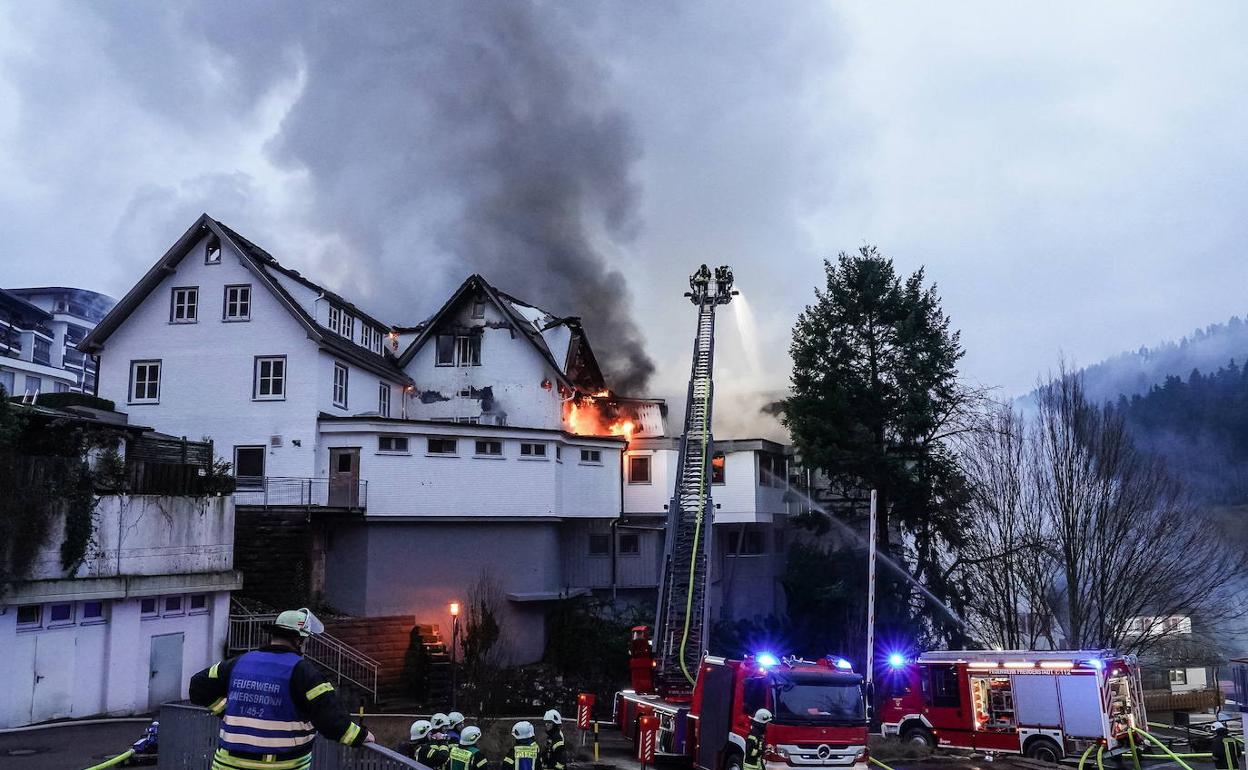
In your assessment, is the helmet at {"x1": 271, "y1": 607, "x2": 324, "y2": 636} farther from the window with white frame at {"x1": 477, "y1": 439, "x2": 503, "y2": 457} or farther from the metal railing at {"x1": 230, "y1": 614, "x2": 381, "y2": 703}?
the window with white frame at {"x1": 477, "y1": 439, "x2": 503, "y2": 457}

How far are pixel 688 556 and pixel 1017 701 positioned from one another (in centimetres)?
1040

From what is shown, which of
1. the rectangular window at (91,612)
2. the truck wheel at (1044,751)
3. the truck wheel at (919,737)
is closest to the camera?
the truck wheel at (1044,751)

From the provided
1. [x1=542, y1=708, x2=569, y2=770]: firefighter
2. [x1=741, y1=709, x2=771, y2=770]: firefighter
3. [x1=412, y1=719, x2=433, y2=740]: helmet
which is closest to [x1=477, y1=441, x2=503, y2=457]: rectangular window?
[x1=741, y1=709, x2=771, y2=770]: firefighter

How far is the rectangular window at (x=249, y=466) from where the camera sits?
3319cm

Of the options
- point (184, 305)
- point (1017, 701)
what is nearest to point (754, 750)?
point (1017, 701)

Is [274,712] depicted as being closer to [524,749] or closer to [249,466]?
[524,749]

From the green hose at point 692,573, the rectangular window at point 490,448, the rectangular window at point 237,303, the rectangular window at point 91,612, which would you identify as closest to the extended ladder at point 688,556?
the green hose at point 692,573

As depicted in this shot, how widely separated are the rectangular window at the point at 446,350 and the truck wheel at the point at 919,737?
79.2 ft

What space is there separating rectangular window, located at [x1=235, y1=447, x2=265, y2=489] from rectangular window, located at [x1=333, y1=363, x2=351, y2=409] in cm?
323

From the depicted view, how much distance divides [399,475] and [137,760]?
17927 mm

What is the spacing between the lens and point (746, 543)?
4338 cm

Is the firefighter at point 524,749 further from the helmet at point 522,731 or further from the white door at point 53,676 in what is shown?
the white door at point 53,676

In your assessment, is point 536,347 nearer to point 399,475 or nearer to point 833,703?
point 399,475

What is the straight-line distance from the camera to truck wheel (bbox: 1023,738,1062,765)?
20.8m
